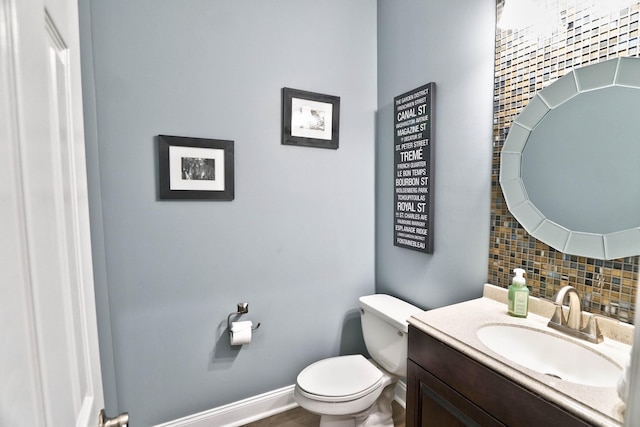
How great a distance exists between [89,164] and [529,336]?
6.39ft

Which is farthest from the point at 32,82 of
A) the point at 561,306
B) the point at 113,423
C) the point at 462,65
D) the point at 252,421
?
the point at 252,421

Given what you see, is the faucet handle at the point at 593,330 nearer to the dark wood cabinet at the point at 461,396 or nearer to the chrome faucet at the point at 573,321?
the chrome faucet at the point at 573,321

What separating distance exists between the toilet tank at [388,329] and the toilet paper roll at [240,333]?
69 centimetres

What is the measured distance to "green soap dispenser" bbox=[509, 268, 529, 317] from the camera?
1132mm

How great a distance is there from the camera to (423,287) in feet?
5.60

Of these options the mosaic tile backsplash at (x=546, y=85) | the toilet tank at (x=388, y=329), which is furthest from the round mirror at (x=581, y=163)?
the toilet tank at (x=388, y=329)

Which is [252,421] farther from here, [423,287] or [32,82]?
[32,82]

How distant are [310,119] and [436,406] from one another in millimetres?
1555

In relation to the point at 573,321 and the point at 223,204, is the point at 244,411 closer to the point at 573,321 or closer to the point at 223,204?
the point at 223,204

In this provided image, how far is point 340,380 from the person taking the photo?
1.55 meters

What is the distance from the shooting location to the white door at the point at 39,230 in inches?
11.2

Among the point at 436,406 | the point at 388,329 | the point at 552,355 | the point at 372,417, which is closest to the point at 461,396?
the point at 436,406

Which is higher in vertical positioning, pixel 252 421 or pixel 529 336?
pixel 529 336

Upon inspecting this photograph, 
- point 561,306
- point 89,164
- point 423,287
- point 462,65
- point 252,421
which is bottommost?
point 252,421
